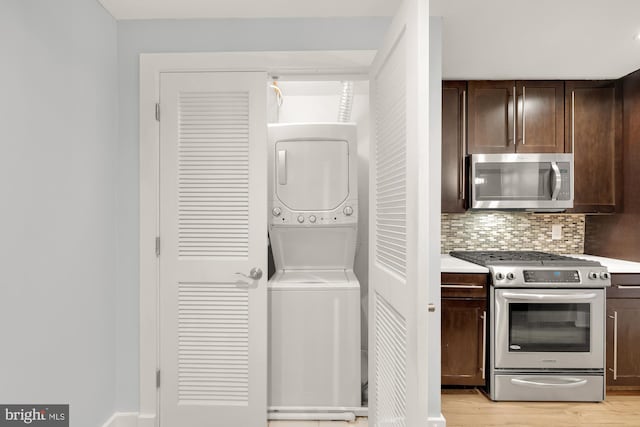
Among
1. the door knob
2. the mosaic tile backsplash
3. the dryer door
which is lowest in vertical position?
the door knob

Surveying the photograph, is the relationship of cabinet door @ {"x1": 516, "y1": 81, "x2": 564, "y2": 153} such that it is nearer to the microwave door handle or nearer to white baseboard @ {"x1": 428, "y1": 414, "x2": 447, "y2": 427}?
the microwave door handle

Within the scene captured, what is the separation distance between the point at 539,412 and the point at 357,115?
8.37ft

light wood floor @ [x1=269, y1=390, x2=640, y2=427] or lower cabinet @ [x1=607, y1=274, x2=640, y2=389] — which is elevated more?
lower cabinet @ [x1=607, y1=274, x2=640, y2=389]

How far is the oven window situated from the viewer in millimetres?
2826

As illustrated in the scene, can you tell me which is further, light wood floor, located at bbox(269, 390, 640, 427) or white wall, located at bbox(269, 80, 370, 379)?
white wall, located at bbox(269, 80, 370, 379)

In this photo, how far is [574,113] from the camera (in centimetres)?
325

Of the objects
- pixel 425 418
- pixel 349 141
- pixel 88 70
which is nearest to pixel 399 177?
pixel 425 418

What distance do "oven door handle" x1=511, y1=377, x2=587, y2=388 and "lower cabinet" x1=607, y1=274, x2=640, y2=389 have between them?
32 cm

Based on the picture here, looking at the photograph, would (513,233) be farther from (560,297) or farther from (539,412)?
(539,412)

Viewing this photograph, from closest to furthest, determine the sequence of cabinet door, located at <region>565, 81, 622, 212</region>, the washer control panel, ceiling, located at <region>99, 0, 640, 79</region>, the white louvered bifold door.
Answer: the white louvered bifold door, ceiling, located at <region>99, 0, 640, 79</region>, the washer control panel, cabinet door, located at <region>565, 81, 622, 212</region>

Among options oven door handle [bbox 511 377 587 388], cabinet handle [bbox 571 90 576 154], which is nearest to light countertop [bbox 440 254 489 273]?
oven door handle [bbox 511 377 587 388]

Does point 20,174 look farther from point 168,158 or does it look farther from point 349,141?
point 349,141

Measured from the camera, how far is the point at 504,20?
2.23 metres

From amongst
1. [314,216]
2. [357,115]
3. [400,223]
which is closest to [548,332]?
[314,216]
